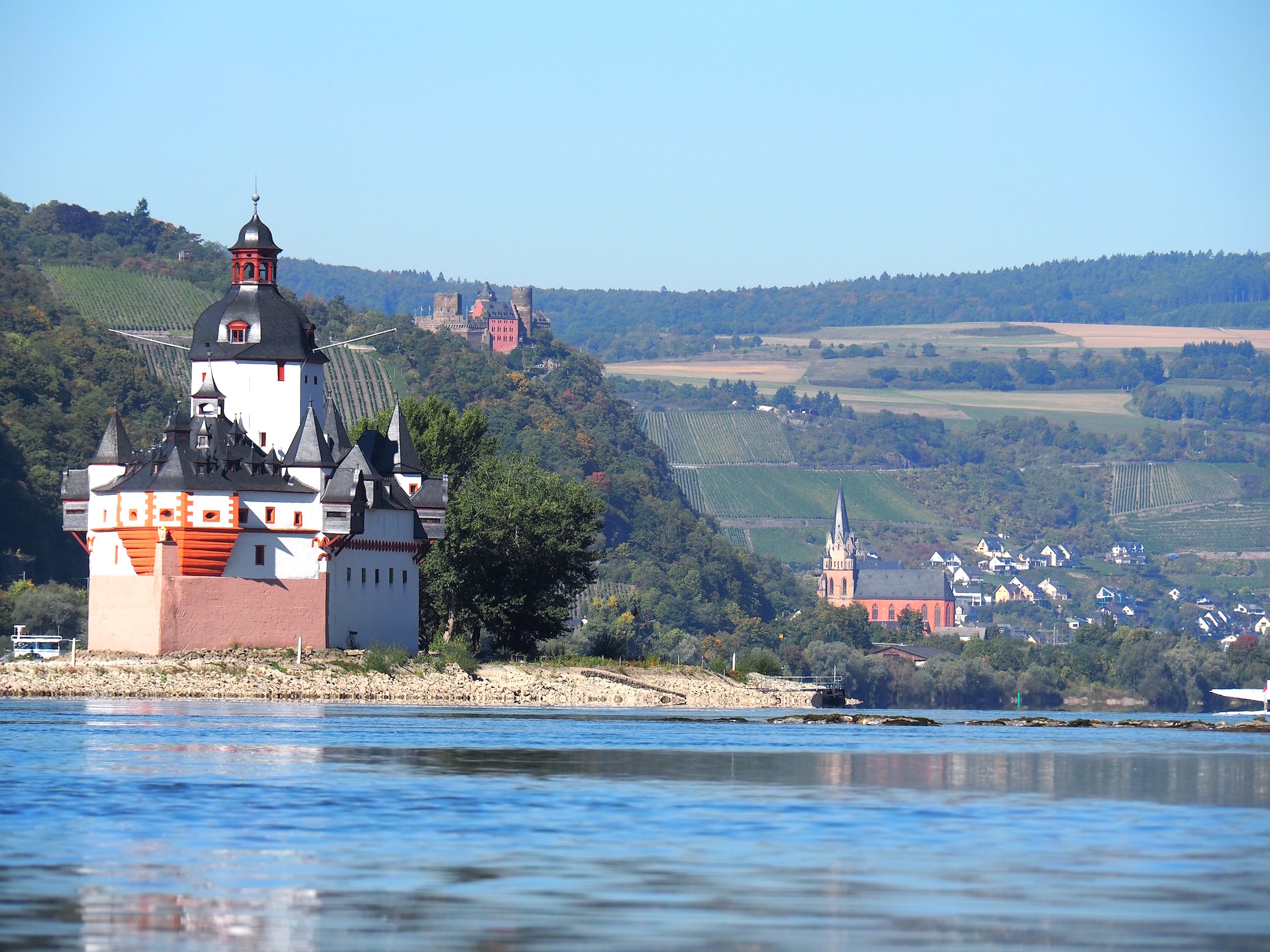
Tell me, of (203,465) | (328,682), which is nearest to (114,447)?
(203,465)

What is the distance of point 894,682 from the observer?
656 ft

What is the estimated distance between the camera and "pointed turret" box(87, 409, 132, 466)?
288 feet

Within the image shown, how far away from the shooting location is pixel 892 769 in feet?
141

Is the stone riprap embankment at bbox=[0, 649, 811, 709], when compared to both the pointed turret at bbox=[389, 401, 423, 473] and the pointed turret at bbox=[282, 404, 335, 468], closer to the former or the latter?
the pointed turret at bbox=[282, 404, 335, 468]

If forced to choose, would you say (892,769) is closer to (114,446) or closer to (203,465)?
(203,465)

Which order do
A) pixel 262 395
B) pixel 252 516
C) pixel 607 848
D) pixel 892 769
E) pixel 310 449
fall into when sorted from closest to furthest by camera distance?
pixel 607 848 → pixel 892 769 → pixel 252 516 → pixel 310 449 → pixel 262 395

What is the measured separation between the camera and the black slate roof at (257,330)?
91.8 metres

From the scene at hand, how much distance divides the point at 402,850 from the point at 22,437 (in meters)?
141

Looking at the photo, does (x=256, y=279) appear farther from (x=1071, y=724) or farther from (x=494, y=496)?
(x=1071, y=724)

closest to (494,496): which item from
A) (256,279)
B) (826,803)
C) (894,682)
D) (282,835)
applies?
(256,279)

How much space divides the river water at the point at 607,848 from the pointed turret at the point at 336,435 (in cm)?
4193

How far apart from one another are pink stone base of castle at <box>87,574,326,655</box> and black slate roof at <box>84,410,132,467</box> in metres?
5.54

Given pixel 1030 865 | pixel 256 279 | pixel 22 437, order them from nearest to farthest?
pixel 1030 865, pixel 256 279, pixel 22 437

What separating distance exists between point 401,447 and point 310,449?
7.62 m
